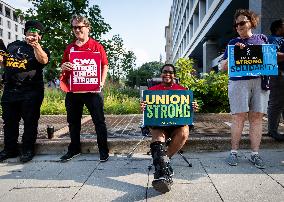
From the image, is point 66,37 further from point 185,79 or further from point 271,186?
point 271,186

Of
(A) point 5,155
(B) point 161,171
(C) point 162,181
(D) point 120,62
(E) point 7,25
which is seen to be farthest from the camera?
(E) point 7,25

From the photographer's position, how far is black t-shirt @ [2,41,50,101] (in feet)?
15.6

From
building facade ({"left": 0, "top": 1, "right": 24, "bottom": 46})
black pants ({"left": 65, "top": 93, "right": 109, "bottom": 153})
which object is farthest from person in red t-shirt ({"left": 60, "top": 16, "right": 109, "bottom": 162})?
building facade ({"left": 0, "top": 1, "right": 24, "bottom": 46})

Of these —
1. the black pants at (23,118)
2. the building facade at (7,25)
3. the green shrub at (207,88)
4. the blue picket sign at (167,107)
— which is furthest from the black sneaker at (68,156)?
the building facade at (7,25)

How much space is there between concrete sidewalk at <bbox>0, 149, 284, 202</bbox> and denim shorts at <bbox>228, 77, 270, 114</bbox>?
79 centimetres

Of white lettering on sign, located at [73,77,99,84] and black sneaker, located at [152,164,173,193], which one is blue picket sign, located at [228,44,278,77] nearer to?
black sneaker, located at [152,164,173,193]

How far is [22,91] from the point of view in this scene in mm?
4773

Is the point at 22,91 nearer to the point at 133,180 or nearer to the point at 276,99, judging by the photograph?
the point at 133,180

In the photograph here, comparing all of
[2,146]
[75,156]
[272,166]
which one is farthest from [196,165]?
[2,146]

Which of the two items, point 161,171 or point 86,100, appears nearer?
point 161,171

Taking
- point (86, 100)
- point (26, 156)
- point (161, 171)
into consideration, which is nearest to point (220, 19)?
point (86, 100)

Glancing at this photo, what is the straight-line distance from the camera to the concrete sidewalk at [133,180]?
3.22 m

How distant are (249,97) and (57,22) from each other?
38.2ft

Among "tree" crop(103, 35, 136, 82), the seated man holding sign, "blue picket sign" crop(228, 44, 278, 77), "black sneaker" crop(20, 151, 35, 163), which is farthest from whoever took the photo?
"tree" crop(103, 35, 136, 82)
